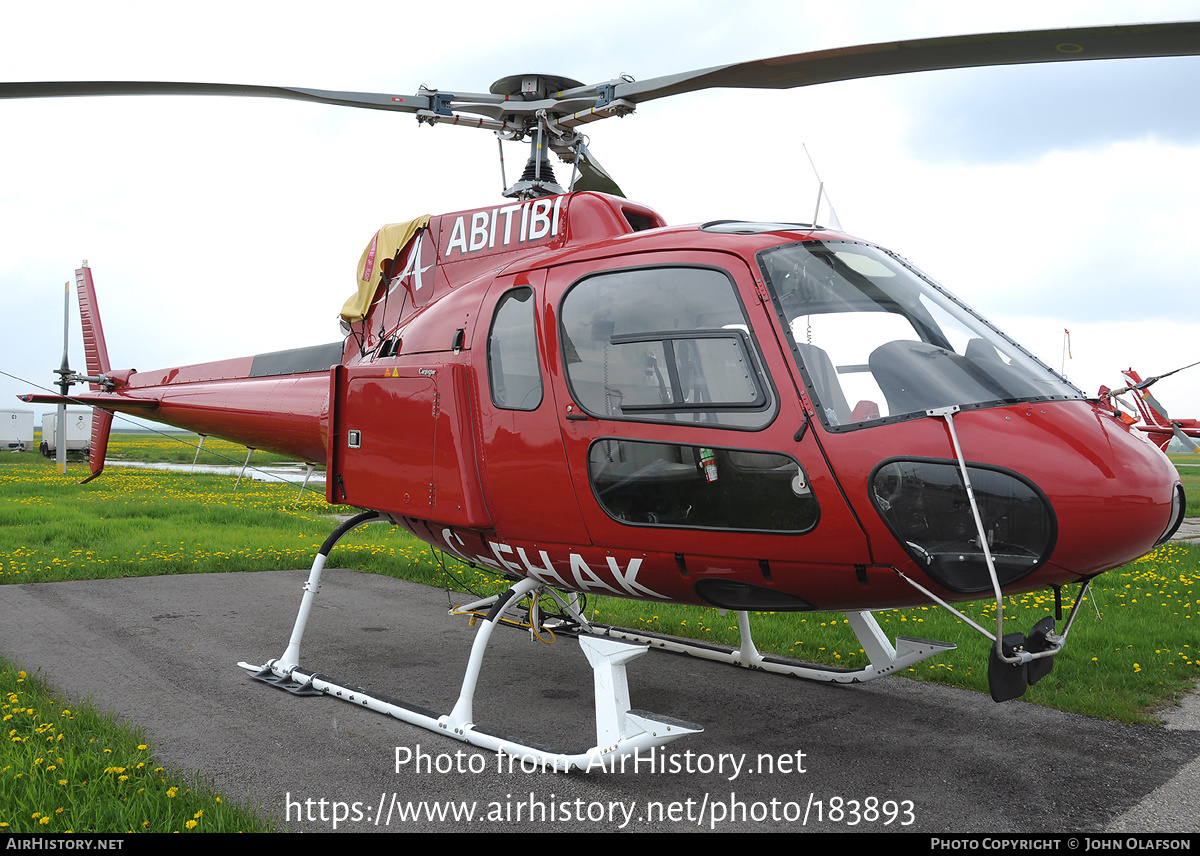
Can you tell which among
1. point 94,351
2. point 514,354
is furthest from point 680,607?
point 94,351

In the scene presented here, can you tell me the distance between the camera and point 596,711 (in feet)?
15.2

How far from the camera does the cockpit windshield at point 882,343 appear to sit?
3.64 metres

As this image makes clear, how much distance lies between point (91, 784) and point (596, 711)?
2.51m

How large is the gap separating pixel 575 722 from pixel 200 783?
7.15 feet

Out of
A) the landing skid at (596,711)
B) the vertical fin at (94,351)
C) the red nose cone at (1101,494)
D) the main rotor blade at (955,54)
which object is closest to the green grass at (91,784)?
the landing skid at (596,711)

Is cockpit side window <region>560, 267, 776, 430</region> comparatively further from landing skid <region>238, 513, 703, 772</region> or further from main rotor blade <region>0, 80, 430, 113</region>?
main rotor blade <region>0, 80, 430, 113</region>

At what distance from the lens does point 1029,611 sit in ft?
26.2

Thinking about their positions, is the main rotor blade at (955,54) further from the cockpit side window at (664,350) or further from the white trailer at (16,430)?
the white trailer at (16,430)

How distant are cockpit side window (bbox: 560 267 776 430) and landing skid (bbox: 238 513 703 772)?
50.7 inches

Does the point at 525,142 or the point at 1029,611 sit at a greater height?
the point at 525,142
